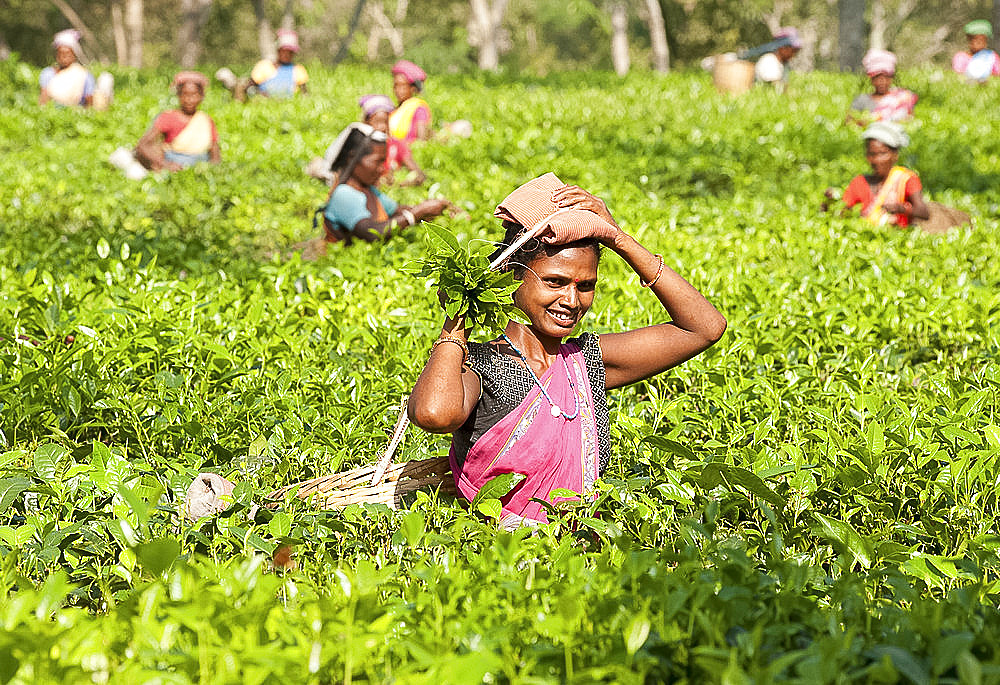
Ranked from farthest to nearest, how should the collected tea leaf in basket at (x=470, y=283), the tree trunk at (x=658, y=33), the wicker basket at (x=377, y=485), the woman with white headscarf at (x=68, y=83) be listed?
the tree trunk at (x=658, y=33) < the woman with white headscarf at (x=68, y=83) < the wicker basket at (x=377, y=485) < the collected tea leaf in basket at (x=470, y=283)

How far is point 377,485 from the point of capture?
3.19m

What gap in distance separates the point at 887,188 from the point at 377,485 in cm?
619

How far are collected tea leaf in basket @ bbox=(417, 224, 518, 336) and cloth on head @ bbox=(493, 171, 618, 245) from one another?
0.17 metres

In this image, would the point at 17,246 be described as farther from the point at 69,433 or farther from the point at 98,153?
the point at 98,153

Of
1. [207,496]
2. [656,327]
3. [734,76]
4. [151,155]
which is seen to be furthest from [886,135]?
[734,76]

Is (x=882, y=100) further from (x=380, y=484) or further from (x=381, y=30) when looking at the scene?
(x=381, y=30)

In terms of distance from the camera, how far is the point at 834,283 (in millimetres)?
5898

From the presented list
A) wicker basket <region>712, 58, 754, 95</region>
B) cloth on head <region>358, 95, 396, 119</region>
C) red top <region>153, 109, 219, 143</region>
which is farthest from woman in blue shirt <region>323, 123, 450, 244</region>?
wicker basket <region>712, 58, 754, 95</region>

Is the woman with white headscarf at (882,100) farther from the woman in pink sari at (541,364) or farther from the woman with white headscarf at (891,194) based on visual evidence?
the woman in pink sari at (541,364)

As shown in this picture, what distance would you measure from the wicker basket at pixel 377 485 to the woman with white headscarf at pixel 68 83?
13.1m

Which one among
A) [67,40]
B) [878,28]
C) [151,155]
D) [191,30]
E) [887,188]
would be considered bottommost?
[878,28]

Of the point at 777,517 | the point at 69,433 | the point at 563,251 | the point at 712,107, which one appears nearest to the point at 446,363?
the point at 563,251

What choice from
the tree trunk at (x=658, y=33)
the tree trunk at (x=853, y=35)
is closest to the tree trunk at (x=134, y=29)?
the tree trunk at (x=658, y=33)

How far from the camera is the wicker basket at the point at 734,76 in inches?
667
